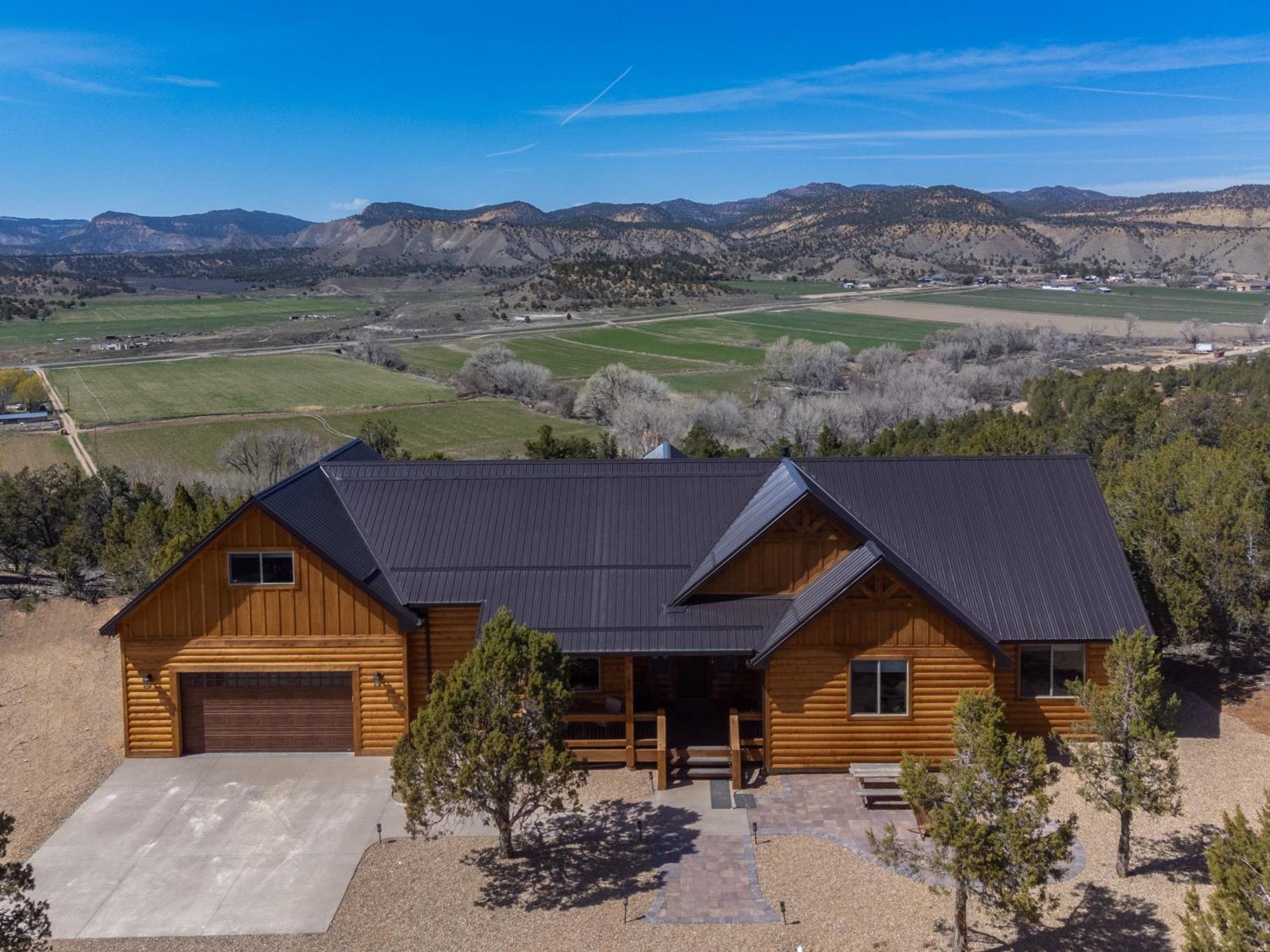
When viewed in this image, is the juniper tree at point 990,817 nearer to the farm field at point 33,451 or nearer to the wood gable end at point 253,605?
the wood gable end at point 253,605

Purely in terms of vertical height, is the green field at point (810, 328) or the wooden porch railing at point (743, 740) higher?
the green field at point (810, 328)

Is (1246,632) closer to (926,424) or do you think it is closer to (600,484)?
(600,484)

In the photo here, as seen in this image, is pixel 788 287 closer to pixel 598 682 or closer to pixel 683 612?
pixel 598 682

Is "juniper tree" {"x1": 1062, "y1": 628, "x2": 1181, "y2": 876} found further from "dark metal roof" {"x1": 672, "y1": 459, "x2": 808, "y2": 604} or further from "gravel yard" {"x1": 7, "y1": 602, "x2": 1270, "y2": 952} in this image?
"dark metal roof" {"x1": 672, "y1": 459, "x2": 808, "y2": 604}

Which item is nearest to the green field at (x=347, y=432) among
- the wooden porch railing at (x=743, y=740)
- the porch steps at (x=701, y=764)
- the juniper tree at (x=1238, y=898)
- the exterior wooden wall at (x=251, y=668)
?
the exterior wooden wall at (x=251, y=668)

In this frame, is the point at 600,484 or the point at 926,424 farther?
the point at 926,424

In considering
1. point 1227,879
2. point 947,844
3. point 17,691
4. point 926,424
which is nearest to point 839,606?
point 947,844
